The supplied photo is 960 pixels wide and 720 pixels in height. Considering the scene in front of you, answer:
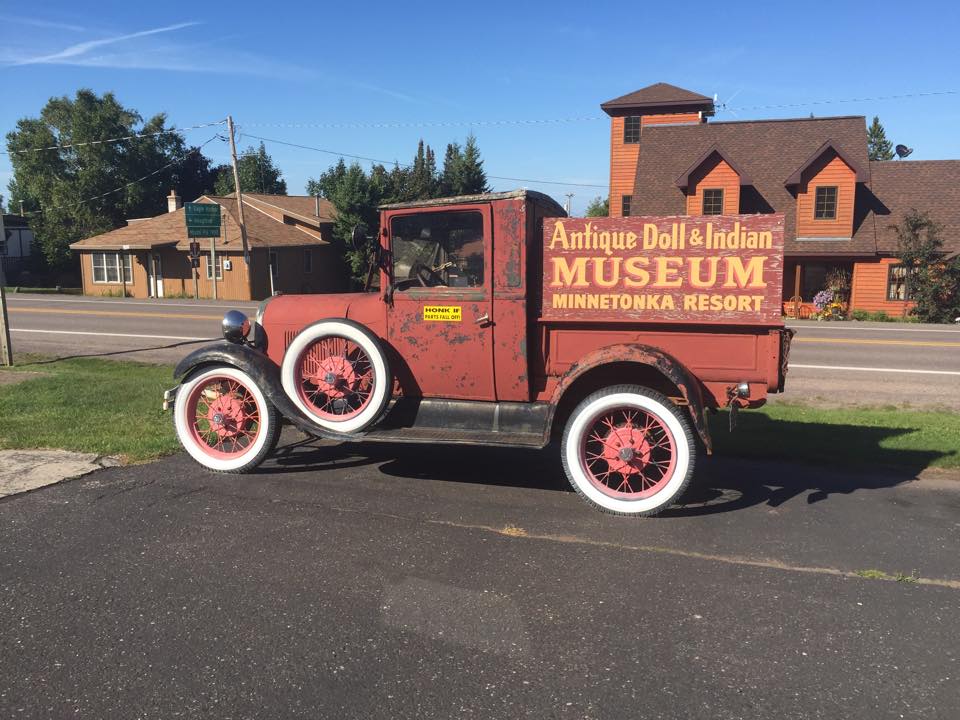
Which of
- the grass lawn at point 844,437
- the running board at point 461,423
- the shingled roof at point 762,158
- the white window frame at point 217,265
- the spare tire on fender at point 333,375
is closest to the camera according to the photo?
the running board at point 461,423

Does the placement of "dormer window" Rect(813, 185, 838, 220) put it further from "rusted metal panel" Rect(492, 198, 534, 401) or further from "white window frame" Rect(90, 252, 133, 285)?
"white window frame" Rect(90, 252, 133, 285)

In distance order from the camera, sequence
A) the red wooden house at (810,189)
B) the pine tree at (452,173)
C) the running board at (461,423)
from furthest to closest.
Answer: the pine tree at (452,173) < the red wooden house at (810,189) < the running board at (461,423)

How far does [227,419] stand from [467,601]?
3240mm

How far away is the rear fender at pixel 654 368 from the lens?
499cm

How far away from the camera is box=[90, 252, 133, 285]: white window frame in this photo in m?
40.7

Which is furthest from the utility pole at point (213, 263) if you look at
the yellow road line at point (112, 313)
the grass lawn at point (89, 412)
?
the grass lawn at point (89, 412)

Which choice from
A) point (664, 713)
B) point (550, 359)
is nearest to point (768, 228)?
point (550, 359)

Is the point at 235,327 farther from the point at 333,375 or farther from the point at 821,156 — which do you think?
the point at 821,156

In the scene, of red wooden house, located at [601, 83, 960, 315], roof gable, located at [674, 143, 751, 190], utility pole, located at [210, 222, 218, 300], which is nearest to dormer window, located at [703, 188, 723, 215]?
red wooden house, located at [601, 83, 960, 315]

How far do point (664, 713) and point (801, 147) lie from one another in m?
30.7

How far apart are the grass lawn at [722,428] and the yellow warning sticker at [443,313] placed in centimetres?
292

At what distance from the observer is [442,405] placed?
5.87 metres

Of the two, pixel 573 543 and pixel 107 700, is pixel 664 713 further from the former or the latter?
pixel 107 700

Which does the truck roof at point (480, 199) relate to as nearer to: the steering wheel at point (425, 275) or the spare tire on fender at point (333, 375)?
the steering wheel at point (425, 275)
